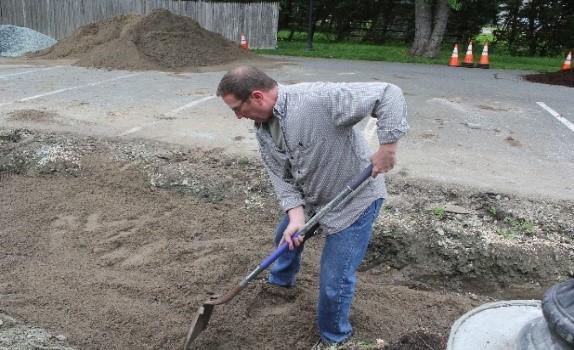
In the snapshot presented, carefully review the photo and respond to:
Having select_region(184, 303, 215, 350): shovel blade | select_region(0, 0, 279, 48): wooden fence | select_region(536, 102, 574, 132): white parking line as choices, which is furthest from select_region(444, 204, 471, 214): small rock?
select_region(0, 0, 279, 48): wooden fence

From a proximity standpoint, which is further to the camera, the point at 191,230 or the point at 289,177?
the point at 191,230

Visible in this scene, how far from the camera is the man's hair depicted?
2.45 metres

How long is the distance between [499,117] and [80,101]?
614 centimetres

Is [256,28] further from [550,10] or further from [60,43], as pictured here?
[550,10]

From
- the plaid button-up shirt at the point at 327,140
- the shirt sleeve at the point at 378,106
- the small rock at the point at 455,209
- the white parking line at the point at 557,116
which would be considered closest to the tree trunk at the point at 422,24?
the white parking line at the point at 557,116

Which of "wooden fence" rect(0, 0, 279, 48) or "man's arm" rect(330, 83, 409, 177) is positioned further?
"wooden fence" rect(0, 0, 279, 48)

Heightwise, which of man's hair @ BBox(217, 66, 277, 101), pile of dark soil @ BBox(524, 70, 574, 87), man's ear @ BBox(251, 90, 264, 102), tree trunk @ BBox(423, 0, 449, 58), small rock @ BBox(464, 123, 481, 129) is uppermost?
tree trunk @ BBox(423, 0, 449, 58)

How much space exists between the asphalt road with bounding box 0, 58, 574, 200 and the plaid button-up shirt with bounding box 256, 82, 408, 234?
2.28 meters

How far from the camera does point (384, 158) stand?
251 centimetres

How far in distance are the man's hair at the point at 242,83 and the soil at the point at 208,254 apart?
1.60m

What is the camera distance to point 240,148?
5.62 meters

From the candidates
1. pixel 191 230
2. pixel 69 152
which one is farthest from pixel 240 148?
pixel 69 152

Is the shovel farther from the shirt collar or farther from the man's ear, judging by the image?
the man's ear

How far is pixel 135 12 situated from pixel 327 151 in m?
16.7
